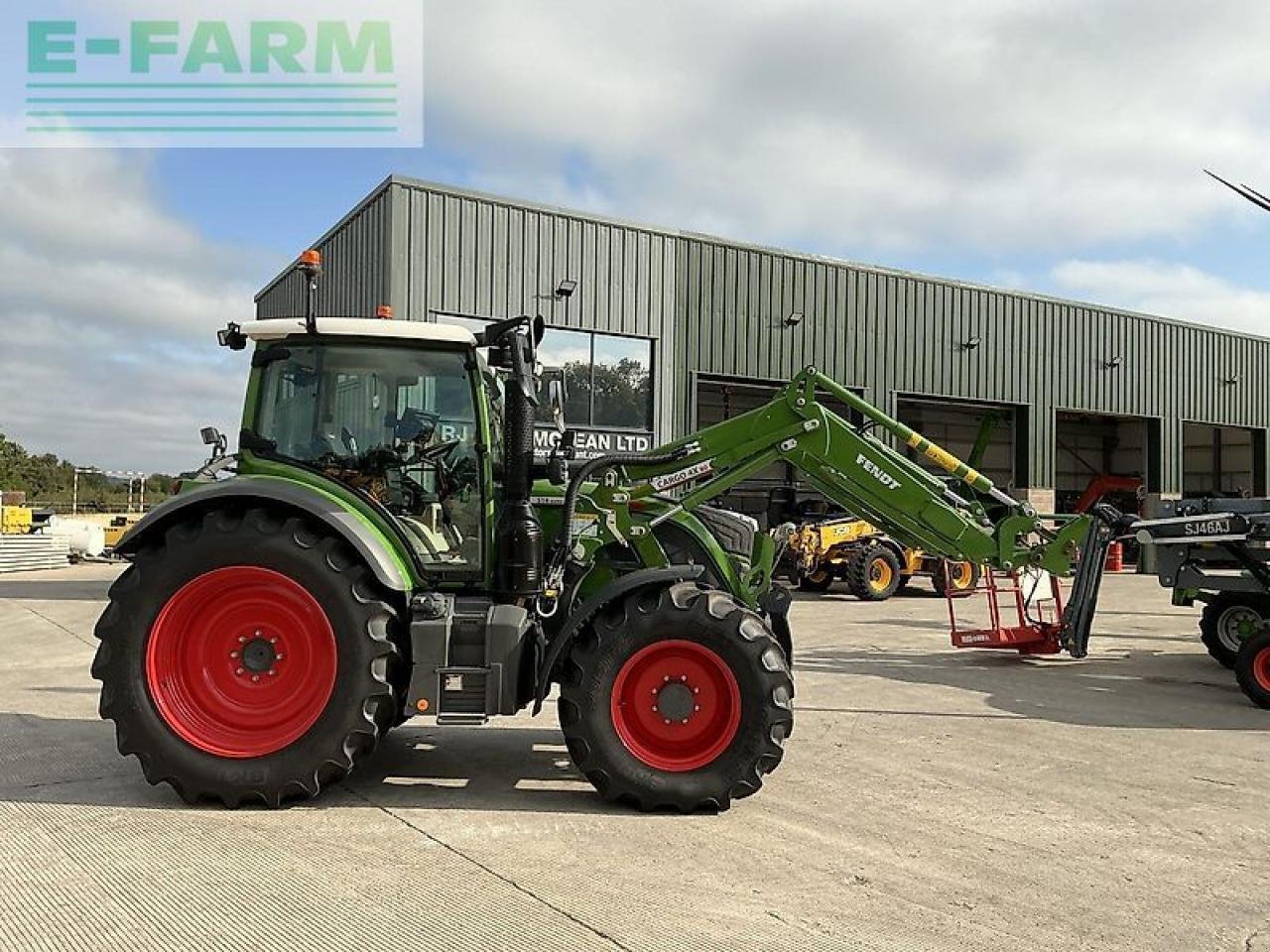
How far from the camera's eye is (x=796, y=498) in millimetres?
21641

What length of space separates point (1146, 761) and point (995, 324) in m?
20.4

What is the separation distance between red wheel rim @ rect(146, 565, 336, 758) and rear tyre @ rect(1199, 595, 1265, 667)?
365 inches

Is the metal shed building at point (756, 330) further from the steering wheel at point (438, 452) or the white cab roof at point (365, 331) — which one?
the steering wheel at point (438, 452)

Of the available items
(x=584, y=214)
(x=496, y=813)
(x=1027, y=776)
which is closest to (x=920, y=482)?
(x=1027, y=776)

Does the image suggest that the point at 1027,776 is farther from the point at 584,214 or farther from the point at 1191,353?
the point at 1191,353

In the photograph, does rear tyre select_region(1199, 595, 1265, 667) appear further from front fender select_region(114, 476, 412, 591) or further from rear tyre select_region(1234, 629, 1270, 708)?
front fender select_region(114, 476, 412, 591)

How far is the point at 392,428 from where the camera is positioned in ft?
19.0

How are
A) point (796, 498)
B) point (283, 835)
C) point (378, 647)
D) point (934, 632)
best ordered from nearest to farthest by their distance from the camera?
1. point (283, 835)
2. point (378, 647)
3. point (934, 632)
4. point (796, 498)

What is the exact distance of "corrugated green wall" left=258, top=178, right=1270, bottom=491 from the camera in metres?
17.9

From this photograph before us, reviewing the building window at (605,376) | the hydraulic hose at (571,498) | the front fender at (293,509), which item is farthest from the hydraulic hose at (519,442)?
the building window at (605,376)

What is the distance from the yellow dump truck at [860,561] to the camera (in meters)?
18.4

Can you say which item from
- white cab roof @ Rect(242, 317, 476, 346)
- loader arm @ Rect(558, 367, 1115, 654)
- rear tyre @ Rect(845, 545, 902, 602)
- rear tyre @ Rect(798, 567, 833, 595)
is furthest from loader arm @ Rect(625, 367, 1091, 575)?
rear tyre @ Rect(798, 567, 833, 595)

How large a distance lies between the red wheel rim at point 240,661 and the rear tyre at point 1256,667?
7.51 metres

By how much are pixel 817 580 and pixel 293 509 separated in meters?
15.5
